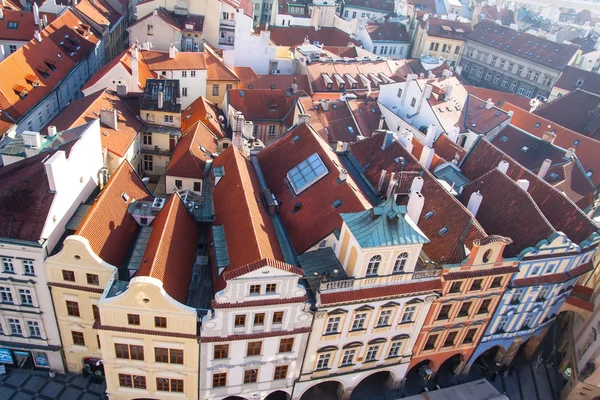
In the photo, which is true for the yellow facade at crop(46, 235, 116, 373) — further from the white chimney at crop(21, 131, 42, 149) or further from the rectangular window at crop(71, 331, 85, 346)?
the white chimney at crop(21, 131, 42, 149)

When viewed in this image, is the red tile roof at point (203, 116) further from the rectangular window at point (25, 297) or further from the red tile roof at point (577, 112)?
the red tile roof at point (577, 112)

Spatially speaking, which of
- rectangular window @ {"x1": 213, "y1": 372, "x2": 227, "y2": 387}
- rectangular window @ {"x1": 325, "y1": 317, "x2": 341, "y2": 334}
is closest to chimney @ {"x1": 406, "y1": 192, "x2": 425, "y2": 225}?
rectangular window @ {"x1": 325, "y1": 317, "x2": 341, "y2": 334}

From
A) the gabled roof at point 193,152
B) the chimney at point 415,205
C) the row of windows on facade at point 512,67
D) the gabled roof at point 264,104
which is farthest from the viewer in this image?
the row of windows on facade at point 512,67

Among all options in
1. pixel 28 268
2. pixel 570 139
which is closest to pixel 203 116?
pixel 28 268

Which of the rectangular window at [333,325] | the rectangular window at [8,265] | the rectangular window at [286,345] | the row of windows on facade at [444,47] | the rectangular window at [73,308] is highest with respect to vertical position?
the row of windows on facade at [444,47]

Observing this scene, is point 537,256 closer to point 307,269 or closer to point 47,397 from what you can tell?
point 307,269

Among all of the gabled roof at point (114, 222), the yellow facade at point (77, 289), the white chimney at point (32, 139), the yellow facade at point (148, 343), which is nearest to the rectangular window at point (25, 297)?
the yellow facade at point (77, 289)
